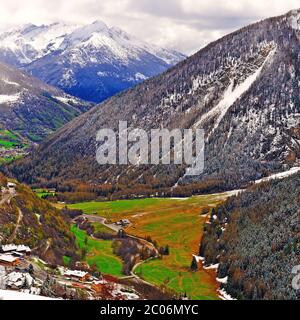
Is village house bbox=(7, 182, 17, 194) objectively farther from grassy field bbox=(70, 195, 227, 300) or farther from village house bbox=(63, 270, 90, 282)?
village house bbox=(63, 270, 90, 282)

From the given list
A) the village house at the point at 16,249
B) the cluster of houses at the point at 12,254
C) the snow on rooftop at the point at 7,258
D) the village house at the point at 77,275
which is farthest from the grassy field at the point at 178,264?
the snow on rooftop at the point at 7,258

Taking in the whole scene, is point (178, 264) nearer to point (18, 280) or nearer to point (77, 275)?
point (77, 275)

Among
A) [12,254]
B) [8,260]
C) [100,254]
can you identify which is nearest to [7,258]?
[8,260]

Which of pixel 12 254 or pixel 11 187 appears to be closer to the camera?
pixel 12 254

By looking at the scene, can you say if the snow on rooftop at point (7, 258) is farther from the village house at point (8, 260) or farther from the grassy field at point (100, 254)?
the grassy field at point (100, 254)

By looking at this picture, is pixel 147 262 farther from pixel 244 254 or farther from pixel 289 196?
pixel 289 196
